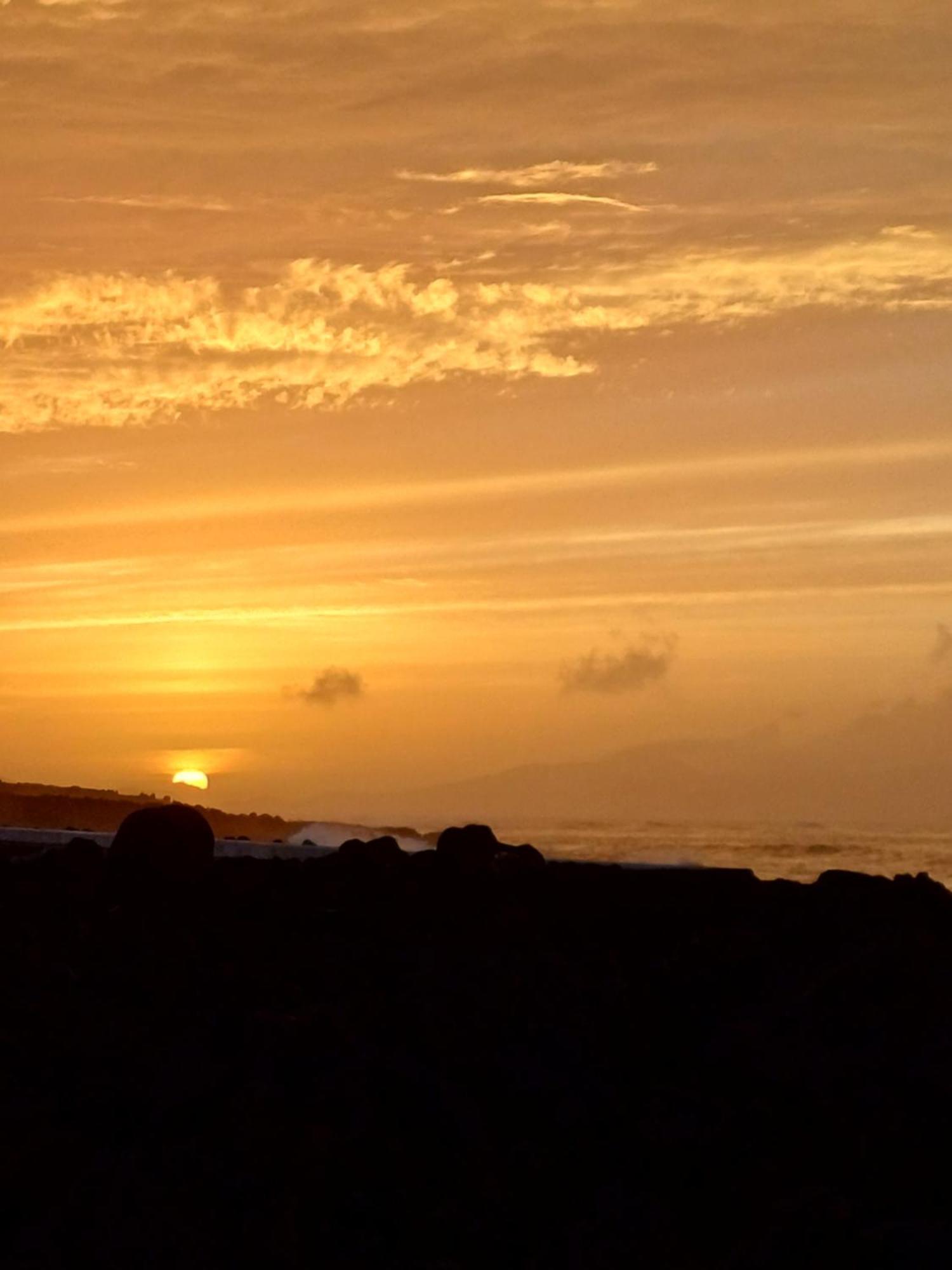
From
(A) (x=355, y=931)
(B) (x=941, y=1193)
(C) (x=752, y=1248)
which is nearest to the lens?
(C) (x=752, y=1248)

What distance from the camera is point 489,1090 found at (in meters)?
5.58

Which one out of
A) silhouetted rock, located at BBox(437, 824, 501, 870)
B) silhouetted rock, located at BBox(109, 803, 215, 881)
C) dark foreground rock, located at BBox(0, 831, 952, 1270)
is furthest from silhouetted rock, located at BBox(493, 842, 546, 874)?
silhouetted rock, located at BBox(109, 803, 215, 881)

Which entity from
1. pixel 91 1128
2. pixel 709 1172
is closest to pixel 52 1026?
pixel 91 1128

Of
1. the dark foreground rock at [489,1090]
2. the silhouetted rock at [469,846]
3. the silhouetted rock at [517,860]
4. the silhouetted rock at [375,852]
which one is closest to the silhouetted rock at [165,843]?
the silhouetted rock at [375,852]

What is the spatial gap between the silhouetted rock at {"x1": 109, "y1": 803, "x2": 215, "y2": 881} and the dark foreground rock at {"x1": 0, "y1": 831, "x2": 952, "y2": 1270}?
110cm

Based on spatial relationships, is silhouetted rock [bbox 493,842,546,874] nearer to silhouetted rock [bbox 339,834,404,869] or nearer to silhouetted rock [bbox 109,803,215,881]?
silhouetted rock [bbox 339,834,404,869]

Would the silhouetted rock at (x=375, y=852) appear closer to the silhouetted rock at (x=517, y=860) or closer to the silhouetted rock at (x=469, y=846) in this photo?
the silhouetted rock at (x=469, y=846)

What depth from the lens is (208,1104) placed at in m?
5.47

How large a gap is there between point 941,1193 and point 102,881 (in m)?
5.29

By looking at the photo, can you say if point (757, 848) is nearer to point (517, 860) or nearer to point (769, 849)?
point (769, 849)

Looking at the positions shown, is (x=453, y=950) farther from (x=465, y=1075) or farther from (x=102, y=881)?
(x=102, y=881)

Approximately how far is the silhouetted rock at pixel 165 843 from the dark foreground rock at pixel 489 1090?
3.59 feet

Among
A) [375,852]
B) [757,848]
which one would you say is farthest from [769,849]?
[375,852]

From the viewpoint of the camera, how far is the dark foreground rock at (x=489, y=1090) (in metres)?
4.60
